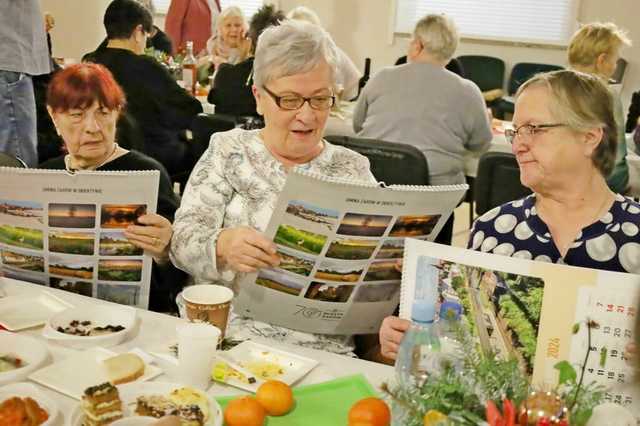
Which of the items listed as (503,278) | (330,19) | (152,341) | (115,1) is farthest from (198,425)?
(330,19)

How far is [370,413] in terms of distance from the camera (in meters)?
1.13

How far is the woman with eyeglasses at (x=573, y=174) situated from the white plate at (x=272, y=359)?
58 centimetres

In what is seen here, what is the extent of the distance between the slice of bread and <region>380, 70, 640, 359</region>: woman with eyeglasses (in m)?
0.87

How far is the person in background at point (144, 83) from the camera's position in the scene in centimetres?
377

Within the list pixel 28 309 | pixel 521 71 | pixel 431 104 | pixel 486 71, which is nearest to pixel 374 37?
pixel 486 71

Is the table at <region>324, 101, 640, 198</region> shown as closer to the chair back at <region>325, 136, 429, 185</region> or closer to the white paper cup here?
the chair back at <region>325, 136, 429, 185</region>

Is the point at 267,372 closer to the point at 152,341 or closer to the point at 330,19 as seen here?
the point at 152,341

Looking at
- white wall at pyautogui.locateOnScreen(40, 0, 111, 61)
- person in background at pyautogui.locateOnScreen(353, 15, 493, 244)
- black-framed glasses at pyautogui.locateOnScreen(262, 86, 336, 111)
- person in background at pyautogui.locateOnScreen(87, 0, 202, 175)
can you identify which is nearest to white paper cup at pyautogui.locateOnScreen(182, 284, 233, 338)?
black-framed glasses at pyautogui.locateOnScreen(262, 86, 336, 111)

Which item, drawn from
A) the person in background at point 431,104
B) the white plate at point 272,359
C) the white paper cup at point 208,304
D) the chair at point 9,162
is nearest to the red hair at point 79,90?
the chair at point 9,162

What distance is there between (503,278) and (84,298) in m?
0.95

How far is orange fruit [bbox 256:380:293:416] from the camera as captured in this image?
1.21m

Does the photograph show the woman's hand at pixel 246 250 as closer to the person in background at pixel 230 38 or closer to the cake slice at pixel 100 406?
the cake slice at pixel 100 406

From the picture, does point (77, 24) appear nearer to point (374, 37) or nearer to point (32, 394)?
point (374, 37)

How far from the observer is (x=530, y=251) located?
5.41 feet
